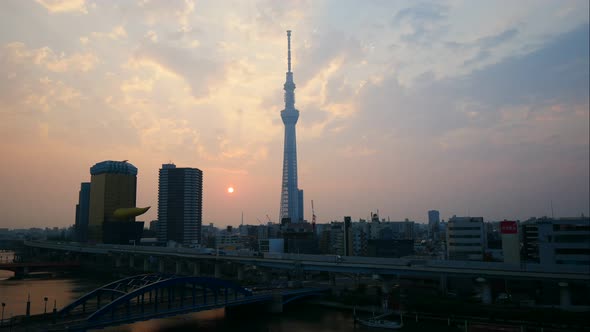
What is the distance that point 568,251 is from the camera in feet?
158

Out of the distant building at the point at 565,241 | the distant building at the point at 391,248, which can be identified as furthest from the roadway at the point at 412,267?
the distant building at the point at 391,248

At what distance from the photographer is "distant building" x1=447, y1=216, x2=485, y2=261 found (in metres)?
69.9

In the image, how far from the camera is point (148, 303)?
42438mm

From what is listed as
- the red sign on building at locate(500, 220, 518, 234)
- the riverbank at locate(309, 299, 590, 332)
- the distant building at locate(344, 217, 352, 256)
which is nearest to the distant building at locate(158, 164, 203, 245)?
the distant building at locate(344, 217, 352, 256)

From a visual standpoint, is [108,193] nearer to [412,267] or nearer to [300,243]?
[300,243]

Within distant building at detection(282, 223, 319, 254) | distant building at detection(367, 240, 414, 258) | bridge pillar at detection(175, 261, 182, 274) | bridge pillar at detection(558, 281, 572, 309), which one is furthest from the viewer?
distant building at detection(282, 223, 319, 254)

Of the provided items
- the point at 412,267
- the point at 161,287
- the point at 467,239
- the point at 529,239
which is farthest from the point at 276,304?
the point at 529,239

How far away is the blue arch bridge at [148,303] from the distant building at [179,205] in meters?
115

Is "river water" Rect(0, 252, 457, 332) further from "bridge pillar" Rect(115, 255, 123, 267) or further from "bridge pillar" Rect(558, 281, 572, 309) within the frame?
"bridge pillar" Rect(115, 255, 123, 267)

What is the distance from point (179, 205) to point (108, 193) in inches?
1113

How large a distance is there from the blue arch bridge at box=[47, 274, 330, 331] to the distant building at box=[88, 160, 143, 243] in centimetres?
10007

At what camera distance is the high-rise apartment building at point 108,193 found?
148m

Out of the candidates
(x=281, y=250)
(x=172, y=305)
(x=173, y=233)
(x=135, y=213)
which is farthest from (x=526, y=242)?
(x=173, y=233)

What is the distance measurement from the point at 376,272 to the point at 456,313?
43.5 ft
